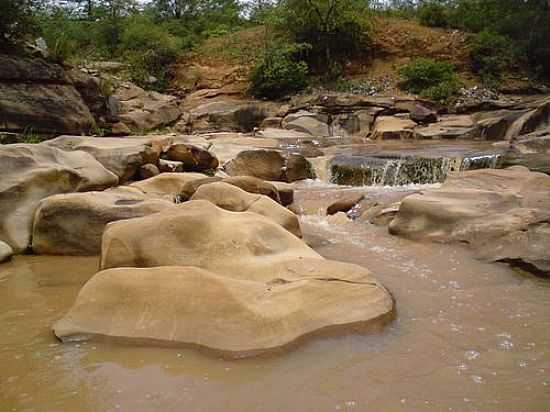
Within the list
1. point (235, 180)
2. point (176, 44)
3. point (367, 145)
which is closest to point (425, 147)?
point (367, 145)

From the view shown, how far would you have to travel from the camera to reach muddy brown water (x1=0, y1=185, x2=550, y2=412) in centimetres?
240

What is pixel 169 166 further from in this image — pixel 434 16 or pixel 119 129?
pixel 434 16

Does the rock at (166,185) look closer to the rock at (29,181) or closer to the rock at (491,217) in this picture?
the rock at (29,181)

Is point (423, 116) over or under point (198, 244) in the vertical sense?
over

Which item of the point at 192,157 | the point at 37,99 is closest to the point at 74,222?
the point at 192,157

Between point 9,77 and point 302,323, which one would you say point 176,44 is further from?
point 302,323

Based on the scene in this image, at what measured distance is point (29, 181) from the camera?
5.48m

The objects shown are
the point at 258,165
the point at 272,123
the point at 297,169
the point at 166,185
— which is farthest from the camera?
the point at 272,123

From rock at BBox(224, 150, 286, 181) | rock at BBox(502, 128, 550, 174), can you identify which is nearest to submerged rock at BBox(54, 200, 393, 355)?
rock at BBox(224, 150, 286, 181)

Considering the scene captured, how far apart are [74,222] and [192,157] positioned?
4392 millimetres

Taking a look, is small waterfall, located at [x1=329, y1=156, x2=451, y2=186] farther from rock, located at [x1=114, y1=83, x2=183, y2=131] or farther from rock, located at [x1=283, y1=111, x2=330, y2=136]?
rock, located at [x1=114, y1=83, x2=183, y2=131]

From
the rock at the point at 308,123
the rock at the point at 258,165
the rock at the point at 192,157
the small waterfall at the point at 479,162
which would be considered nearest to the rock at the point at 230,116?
the rock at the point at 308,123

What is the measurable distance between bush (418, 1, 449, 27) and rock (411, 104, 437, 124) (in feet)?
26.6

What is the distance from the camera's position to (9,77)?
9883 mm
